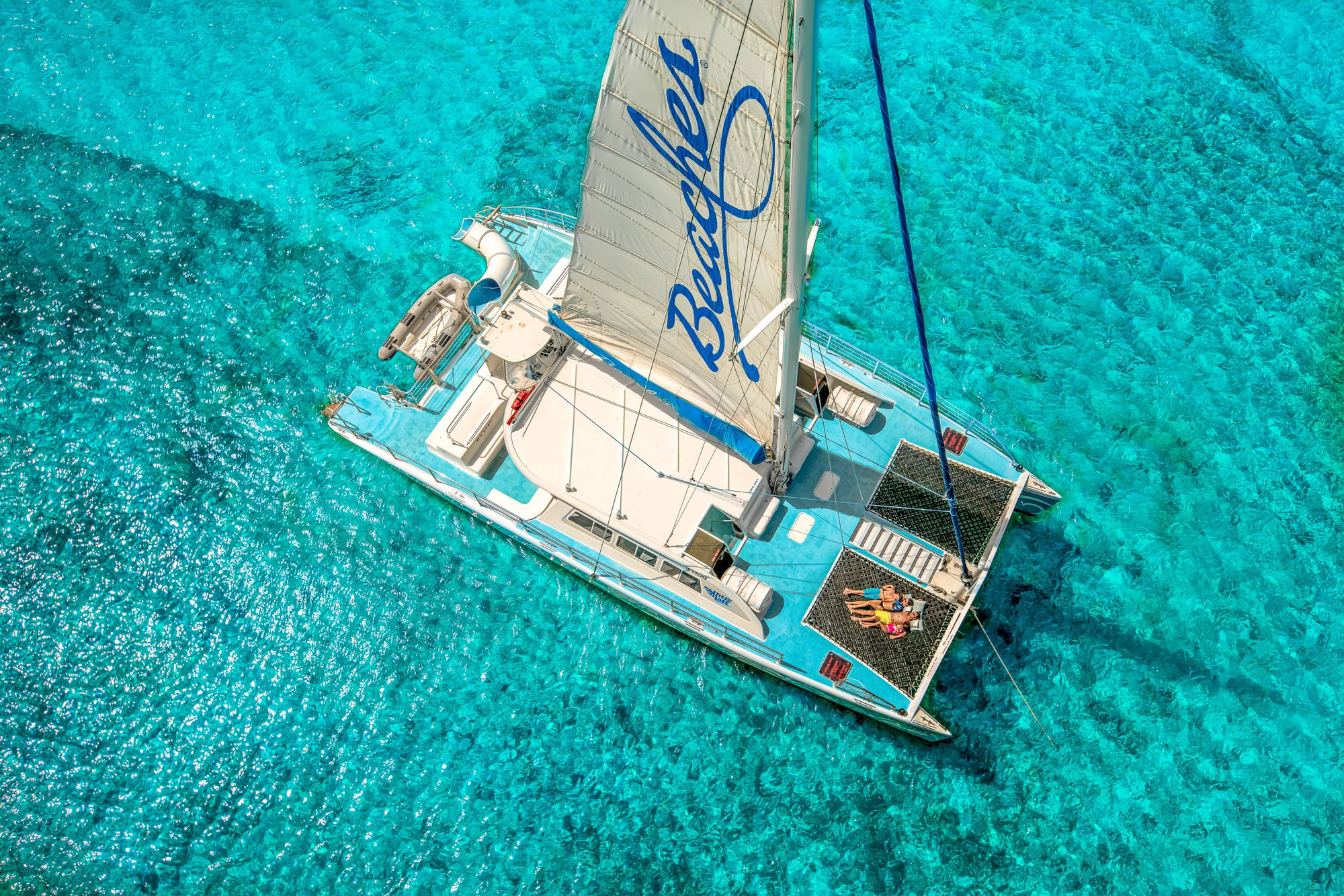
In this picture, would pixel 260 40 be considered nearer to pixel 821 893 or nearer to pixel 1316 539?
pixel 821 893

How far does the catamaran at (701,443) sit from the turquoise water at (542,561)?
1549 millimetres

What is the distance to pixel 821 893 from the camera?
1666 cm

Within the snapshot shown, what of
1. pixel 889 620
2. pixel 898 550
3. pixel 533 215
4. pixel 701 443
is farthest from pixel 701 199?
pixel 533 215

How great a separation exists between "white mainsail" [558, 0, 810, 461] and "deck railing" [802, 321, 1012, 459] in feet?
12.5

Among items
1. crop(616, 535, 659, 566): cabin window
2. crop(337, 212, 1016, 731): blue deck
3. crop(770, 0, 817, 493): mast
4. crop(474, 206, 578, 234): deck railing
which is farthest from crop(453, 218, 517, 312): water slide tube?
crop(770, 0, 817, 493): mast

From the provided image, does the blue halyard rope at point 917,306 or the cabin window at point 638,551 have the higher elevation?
the blue halyard rope at point 917,306

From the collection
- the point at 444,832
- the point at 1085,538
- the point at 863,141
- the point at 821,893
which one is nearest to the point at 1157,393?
the point at 1085,538

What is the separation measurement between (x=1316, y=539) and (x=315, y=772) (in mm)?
21132

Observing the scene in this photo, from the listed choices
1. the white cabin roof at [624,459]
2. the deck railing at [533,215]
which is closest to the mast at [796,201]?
the white cabin roof at [624,459]

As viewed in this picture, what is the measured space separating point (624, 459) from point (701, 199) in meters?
5.81

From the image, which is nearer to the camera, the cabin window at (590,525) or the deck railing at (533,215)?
the cabin window at (590,525)

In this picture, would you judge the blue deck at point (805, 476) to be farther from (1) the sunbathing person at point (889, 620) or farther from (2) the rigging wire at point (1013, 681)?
(2) the rigging wire at point (1013, 681)

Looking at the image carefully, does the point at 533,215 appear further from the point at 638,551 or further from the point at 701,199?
the point at 701,199

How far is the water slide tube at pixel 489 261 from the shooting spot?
725 inches
